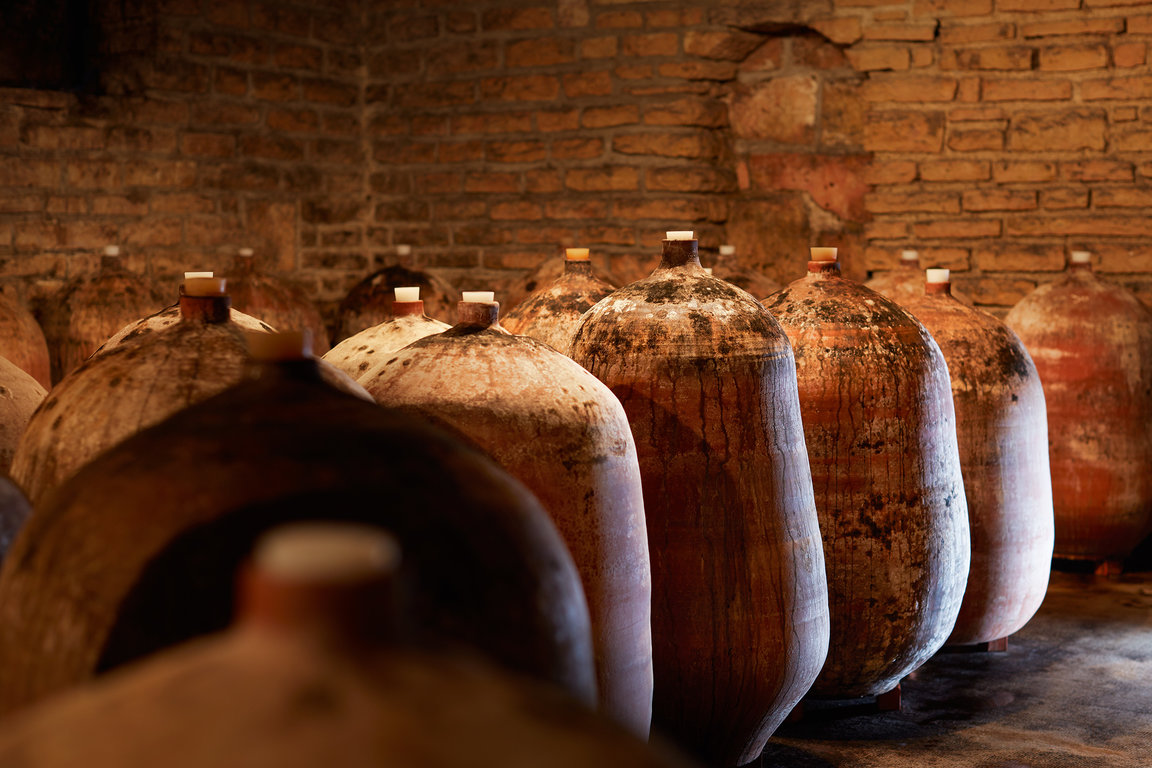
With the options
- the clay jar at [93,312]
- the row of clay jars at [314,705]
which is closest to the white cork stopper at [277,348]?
the row of clay jars at [314,705]

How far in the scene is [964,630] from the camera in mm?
4277

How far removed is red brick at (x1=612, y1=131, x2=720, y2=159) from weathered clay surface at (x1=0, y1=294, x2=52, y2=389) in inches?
145

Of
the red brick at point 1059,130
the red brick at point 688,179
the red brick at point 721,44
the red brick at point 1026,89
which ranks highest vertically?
the red brick at point 721,44

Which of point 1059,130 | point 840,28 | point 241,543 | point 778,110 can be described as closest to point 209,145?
point 778,110

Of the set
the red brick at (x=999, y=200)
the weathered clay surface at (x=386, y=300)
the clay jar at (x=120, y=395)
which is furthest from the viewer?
the red brick at (x=999, y=200)

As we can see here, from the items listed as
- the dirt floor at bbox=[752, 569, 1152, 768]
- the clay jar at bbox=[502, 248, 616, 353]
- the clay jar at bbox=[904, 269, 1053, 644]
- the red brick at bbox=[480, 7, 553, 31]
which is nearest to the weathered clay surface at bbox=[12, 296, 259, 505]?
the clay jar at bbox=[502, 248, 616, 353]

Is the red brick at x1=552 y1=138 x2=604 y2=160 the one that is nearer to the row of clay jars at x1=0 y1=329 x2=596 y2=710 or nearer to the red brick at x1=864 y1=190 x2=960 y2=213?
the red brick at x1=864 y1=190 x2=960 y2=213

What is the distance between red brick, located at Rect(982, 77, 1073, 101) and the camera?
621 centimetres

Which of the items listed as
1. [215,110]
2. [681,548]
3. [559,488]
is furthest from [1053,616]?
[215,110]

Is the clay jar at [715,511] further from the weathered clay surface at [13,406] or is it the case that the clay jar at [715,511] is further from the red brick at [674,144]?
the red brick at [674,144]

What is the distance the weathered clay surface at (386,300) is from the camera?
5516 mm

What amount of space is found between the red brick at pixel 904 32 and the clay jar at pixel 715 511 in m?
4.00

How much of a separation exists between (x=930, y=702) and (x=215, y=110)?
16.8 feet

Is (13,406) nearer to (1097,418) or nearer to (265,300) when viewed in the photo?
(265,300)
